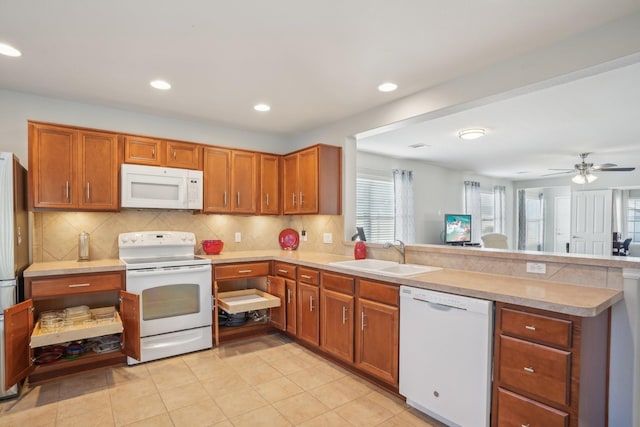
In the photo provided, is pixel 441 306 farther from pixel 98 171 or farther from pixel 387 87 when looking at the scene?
pixel 98 171

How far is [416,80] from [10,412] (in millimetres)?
3779

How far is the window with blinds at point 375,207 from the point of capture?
5.95 meters

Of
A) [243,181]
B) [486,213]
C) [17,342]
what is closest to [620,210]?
[486,213]

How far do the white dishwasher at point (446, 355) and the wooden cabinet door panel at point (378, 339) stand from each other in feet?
0.24

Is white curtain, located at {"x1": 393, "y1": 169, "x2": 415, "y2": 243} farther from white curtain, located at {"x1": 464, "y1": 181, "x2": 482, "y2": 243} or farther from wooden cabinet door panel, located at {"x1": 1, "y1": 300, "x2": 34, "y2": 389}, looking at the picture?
wooden cabinet door panel, located at {"x1": 1, "y1": 300, "x2": 34, "y2": 389}

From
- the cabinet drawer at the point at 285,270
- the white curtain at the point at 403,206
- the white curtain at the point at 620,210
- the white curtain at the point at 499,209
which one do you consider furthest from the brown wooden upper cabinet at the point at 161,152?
the white curtain at the point at 620,210

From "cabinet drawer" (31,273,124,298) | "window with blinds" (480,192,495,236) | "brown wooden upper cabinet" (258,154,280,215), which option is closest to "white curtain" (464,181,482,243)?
"window with blinds" (480,192,495,236)

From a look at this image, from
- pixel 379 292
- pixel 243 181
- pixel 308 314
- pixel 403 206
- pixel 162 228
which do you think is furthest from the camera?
pixel 403 206

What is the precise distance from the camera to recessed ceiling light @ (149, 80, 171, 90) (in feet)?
9.19

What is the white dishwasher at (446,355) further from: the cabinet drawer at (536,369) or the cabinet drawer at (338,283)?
the cabinet drawer at (338,283)

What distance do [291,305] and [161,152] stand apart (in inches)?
82.1

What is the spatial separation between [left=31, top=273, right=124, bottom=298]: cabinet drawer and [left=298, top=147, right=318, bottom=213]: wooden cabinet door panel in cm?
195

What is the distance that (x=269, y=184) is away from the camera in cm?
423

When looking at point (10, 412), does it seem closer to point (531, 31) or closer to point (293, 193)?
point (293, 193)
